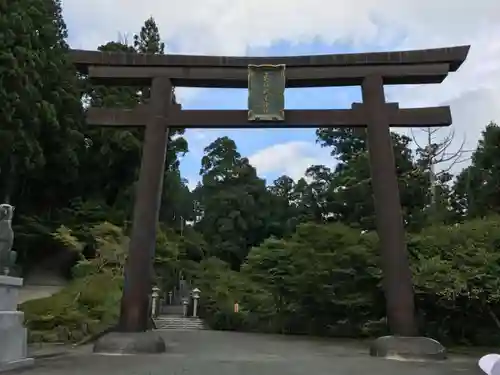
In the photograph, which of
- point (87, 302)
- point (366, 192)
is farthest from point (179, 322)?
point (366, 192)

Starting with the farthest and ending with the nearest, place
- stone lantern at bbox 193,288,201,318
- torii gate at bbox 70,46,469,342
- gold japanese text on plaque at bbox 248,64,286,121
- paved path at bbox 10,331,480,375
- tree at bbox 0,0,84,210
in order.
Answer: stone lantern at bbox 193,288,201,318 → tree at bbox 0,0,84,210 → gold japanese text on plaque at bbox 248,64,286,121 → torii gate at bbox 70,46,469,342 → paved path at bbox 10,331,480,375

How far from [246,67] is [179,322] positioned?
54.9 feet

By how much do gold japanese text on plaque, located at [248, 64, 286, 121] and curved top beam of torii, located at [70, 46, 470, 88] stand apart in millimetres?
151

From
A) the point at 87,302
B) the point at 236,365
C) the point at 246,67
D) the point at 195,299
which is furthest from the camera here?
the point at 195,299

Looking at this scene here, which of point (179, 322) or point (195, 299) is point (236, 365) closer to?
point (179, 322)

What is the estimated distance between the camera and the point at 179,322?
2600cm

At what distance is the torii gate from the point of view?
1114cm

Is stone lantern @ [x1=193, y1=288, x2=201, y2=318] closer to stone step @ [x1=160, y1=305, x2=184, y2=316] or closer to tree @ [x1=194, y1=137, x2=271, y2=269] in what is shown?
stone step @ [x1=160, y1=305, x2=184, y2=316]

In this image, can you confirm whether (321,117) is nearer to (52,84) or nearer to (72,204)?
(52,84)

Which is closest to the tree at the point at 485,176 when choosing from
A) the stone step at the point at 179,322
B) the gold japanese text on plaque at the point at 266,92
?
the stone step at the point at 179,322

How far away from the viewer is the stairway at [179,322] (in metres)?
24.8

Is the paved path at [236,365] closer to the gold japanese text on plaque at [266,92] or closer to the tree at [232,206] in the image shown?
the gold japanese text on plaque at [266,92]

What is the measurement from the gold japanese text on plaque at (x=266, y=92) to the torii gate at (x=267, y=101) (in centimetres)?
2

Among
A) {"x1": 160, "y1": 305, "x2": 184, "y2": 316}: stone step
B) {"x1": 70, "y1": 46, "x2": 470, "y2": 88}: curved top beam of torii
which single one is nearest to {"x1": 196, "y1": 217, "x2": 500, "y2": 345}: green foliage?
{"x1": 70, "y1": 46, "x2": 470, "y2": 88}: curved top beam of torii
